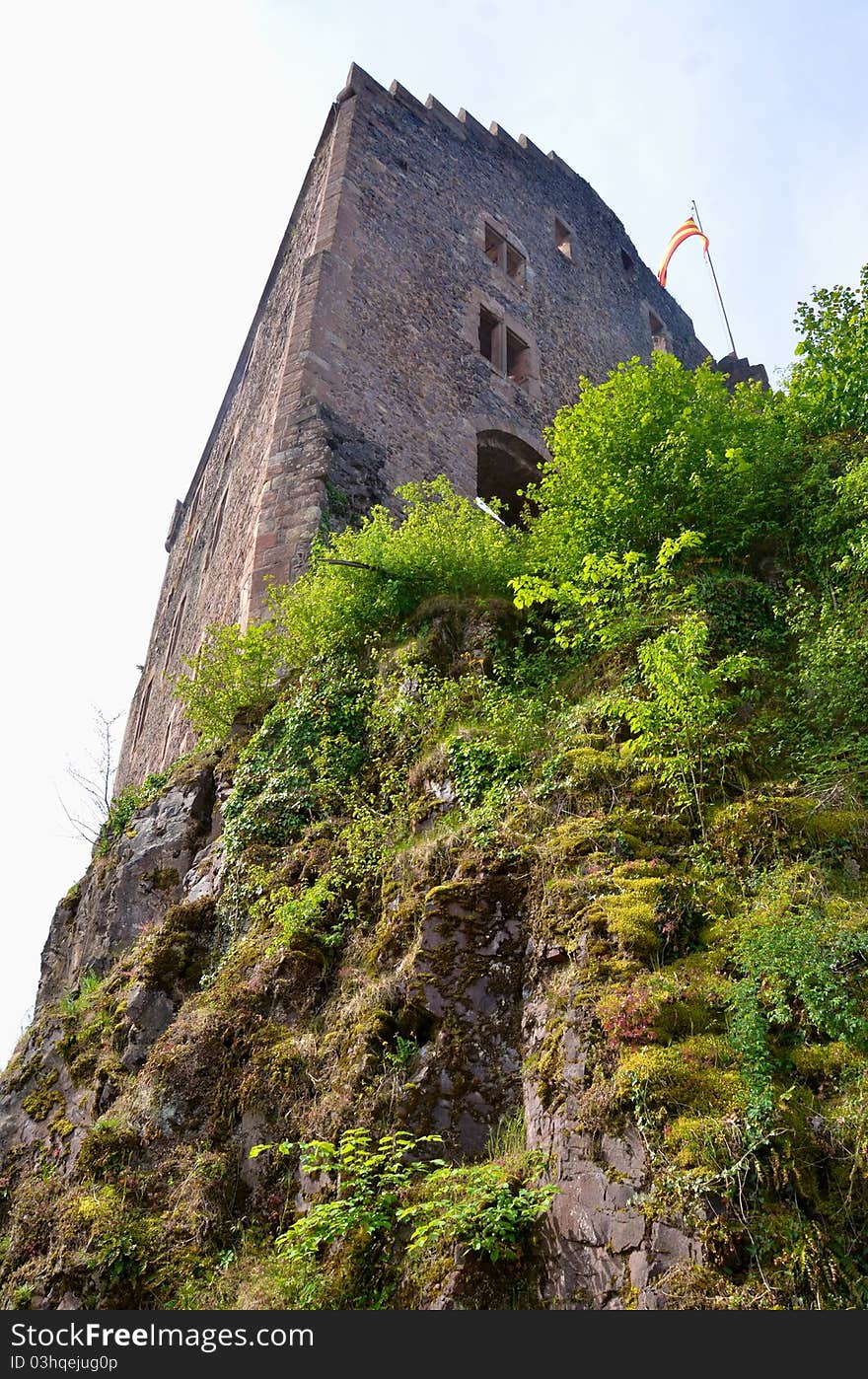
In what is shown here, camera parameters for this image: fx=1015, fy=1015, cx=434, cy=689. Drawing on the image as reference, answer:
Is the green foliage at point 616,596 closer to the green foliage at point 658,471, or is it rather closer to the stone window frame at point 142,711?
the green foliage at point 658,471

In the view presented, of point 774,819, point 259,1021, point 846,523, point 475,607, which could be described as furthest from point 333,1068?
point 846,523

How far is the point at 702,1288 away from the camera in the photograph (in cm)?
359

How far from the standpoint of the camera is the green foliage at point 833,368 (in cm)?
815

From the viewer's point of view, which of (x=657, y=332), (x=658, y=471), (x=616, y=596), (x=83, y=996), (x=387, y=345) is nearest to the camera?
(x=616, y=596)

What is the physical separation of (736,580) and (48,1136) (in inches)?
250

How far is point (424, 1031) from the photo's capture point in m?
5.46

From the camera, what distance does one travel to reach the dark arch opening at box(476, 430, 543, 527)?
15.3 m

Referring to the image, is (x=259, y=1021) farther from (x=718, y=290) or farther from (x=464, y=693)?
(x=718, y=290)

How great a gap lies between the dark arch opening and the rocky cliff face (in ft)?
24.2

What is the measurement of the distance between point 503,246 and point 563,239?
299 cm

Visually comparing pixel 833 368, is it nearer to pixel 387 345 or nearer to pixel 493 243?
pixel 387 345

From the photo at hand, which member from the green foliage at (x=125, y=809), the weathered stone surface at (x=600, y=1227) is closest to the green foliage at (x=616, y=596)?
the weathered stone surface at (x=600, y=1227)

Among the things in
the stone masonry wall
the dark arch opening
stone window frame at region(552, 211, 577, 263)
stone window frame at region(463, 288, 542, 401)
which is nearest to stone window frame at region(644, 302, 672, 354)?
stone window frame at region(552, 211, 577, 263)

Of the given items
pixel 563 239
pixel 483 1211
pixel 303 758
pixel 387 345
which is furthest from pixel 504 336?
pixel 483 1211
